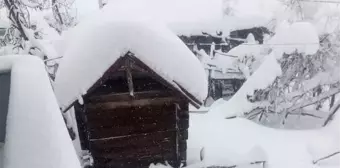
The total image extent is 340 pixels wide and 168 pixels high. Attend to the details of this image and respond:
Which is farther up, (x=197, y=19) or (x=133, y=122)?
(x=197, y=19)

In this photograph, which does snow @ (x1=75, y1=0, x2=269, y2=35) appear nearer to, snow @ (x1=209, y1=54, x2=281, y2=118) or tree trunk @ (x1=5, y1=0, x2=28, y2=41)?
snow @ (x1=209, y1=54, x2=281, y2=118)

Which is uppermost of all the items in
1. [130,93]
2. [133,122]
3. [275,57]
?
[275,57]

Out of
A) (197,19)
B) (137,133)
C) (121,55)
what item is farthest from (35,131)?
(197,19)

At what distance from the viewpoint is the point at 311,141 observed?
9531mm

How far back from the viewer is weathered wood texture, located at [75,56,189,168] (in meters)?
6.57

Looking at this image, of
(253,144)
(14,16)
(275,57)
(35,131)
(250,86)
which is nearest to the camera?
(35,131)

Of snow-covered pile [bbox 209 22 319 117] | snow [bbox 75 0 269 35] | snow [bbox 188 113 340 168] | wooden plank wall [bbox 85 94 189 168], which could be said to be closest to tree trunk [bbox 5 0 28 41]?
wooden plank wall [bbox 85 94 189 168]

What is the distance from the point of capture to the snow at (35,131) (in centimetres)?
128

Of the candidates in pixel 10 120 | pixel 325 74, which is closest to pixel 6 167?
pixel 10 120

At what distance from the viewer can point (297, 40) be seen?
1045 centimetres

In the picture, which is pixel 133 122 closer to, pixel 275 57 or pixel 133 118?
pixel 133 118

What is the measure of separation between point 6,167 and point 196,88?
5485 millimetres

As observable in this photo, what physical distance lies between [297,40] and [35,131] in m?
10.1

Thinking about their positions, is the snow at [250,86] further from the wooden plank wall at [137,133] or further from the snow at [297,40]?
the wooden plank wall at [137,133]
